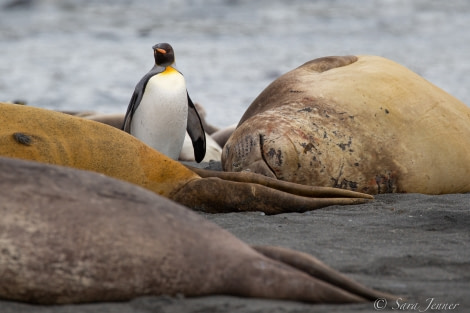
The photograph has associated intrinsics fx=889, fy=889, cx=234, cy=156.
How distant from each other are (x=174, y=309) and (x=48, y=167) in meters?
0.66

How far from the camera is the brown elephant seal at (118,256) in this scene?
2.60 metres

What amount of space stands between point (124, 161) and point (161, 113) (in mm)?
2786

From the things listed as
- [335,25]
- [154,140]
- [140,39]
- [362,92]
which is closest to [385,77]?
[362,92]

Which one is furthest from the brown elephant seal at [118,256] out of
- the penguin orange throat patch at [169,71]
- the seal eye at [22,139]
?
the penguin orange throat patch at [169,71]

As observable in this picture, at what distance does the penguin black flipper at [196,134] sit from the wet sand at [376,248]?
2453 mm

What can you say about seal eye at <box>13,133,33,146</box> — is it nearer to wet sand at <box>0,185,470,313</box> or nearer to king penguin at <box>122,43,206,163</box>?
wet sand at <box>0,185,470,313</box>

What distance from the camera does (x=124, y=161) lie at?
12.8 feet

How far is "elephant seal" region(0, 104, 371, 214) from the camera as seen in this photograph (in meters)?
3.77

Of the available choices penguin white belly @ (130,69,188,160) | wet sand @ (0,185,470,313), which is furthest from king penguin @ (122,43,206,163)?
wet sand @ (0,185,470,313)

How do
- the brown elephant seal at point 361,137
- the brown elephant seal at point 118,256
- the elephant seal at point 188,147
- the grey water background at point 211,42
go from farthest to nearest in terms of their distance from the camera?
the grey water background at point 211,42, the elephant seal at point 188,147, the brown elephant seal at point 361,137, the brown elephant seal at point 118,256

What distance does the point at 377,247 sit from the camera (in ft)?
11.2

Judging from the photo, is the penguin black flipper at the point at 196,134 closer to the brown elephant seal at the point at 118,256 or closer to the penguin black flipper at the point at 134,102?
the penguin black flipper at the point at 134,102

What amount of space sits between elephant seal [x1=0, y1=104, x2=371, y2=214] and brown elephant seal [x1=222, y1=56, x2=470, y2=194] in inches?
26.3

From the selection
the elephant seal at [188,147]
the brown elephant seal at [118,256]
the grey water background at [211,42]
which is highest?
the brown elephant seal at [118,256]
